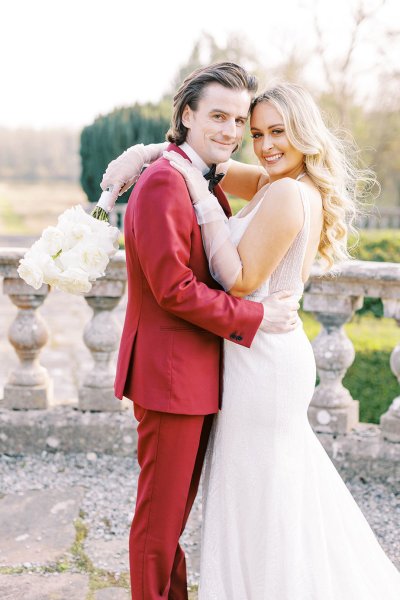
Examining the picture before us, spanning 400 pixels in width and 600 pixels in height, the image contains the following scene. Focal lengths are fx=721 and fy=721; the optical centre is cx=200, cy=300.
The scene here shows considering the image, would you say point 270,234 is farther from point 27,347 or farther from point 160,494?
point 27,347

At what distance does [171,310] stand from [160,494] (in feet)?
2.12

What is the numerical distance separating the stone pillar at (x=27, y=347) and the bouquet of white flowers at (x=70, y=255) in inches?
65.3

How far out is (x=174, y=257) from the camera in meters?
2.24

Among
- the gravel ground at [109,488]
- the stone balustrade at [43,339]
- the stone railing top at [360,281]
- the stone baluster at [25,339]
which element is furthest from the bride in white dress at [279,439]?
the stone baluster at [25,339]

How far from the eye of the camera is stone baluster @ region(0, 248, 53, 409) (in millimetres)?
3939

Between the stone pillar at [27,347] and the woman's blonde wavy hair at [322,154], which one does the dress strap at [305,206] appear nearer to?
the woman's blonde wavy hair at [322,154]

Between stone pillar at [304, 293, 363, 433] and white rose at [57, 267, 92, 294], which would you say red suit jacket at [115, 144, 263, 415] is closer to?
white rose at [57, 267, 92, 294]

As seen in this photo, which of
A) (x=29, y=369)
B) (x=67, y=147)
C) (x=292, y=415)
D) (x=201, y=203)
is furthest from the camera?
(x=67, y=147)

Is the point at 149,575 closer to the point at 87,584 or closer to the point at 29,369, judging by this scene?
the point at 87,584

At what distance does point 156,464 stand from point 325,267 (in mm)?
1061

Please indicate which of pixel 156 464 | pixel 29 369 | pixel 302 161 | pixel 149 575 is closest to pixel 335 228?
pixel 302 161

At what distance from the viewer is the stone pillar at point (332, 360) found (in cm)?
373

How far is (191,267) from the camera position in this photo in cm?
240

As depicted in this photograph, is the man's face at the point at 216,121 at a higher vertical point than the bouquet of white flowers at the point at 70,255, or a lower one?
higher
